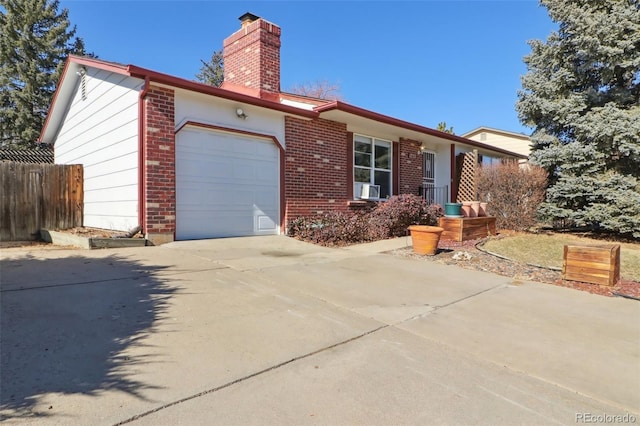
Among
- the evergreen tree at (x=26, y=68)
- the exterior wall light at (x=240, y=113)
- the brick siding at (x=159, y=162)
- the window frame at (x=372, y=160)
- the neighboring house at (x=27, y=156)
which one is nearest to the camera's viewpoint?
the brick siding at (x=159, y=162)

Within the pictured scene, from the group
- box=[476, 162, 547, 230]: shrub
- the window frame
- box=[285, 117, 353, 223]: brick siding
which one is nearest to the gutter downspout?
box=[285, 117, 353, 223]: brick siding

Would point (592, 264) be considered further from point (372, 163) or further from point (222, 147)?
point (372, 163)

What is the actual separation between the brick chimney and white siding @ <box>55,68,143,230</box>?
11.5ft

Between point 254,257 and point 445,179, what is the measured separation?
10.4 metres

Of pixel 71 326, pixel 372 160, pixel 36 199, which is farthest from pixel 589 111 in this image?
pixel 36 199

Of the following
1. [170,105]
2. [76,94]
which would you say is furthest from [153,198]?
[76,94]

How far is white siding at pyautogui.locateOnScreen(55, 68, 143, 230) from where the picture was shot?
24.1ft

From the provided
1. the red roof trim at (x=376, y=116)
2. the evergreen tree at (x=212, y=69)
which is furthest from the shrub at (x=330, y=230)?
the evergreen tree at (x=212, y=69)

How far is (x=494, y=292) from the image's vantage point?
16.0 ft

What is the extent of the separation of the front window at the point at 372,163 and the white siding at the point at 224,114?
2991 mm

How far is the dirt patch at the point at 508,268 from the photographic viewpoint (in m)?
5.20

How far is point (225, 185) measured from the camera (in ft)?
26.2

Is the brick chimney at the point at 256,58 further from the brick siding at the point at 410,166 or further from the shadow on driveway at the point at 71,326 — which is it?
the shadow on driveway at the point at 71,326

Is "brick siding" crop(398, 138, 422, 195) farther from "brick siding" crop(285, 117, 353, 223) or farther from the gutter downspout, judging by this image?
the gutter downspout
